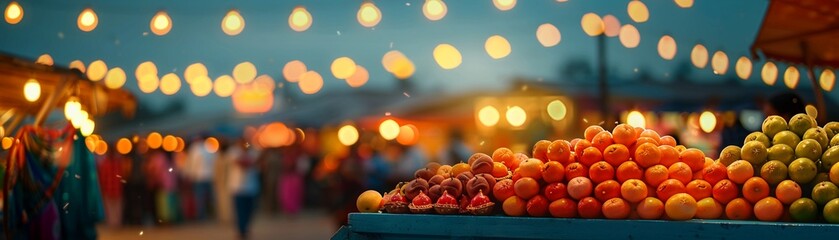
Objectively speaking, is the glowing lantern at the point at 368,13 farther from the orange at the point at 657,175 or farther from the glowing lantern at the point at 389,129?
the glowing lantern at the point at 389,129

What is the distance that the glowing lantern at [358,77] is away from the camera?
54.3 ft

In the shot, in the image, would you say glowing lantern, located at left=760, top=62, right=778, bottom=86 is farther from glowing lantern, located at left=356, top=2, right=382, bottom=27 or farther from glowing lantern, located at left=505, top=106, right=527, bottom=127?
glowing lantern, located at left=356, top=2, right=382, bottom=27

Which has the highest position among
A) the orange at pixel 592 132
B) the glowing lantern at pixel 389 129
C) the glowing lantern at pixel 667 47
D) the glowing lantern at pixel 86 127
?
the glowing lantern at pixel 667 47

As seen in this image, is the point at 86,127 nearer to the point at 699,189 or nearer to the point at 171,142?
the point at 699,189

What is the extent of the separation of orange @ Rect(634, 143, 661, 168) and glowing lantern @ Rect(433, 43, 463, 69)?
32.0ft

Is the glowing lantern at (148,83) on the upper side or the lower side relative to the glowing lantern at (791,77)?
upper

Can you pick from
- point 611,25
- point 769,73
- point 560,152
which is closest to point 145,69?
point 611,25

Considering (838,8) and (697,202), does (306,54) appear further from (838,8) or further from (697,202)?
(697,202)

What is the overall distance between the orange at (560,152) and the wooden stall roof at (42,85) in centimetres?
396

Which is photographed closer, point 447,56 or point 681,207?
point 681,207

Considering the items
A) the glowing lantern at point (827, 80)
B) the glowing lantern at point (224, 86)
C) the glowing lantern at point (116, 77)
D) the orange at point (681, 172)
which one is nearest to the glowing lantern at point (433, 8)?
the glowing lantern at point (827, 80)

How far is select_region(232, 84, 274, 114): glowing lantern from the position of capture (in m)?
18.6

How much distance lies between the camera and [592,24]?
11.5m

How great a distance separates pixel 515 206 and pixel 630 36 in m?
9.40
